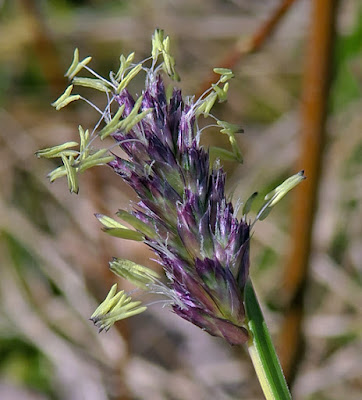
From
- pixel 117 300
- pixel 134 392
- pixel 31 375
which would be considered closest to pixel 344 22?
pixel 134 392

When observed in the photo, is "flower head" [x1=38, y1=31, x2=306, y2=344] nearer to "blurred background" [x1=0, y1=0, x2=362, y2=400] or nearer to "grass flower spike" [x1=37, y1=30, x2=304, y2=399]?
"grass flower spike" [x1=37, y1=30, x2=304, y2=399]

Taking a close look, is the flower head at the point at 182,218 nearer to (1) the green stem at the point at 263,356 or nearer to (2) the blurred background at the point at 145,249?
(1) the green stem at the point at 263,356

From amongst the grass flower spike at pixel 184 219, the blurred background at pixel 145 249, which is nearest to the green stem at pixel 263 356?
the grass flower spike at pixel 184 219

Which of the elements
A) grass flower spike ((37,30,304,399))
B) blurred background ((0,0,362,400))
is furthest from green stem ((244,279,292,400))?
blurred background ((0,0,362,400))

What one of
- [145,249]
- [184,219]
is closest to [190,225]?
[184,219]

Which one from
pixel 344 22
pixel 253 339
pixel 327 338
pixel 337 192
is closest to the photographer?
pixel 253 339

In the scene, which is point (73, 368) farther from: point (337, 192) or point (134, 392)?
→ point (337, 192)

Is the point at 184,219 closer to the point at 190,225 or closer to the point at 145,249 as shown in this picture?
the point at 190,225

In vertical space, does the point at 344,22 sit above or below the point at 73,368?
above
